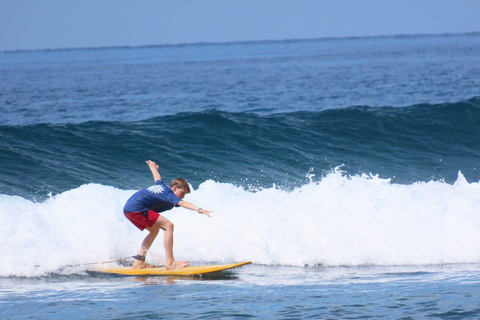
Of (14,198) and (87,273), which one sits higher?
(14,198)

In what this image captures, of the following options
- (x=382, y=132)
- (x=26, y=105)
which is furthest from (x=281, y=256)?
(x=26, y=105)

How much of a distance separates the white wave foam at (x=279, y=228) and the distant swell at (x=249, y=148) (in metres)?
3.19

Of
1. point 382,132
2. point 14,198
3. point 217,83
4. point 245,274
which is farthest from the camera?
point 217,83

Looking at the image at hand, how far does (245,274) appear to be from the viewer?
9164 mm

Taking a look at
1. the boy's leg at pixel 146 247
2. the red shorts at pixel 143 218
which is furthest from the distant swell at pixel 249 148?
the red shorts at pixel 143 218

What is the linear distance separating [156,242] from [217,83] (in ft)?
121

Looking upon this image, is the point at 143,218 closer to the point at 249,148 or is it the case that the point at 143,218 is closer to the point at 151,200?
the point at 151,200

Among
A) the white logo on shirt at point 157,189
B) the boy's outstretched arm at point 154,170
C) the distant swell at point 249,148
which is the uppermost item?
the distant swell at point 249,148

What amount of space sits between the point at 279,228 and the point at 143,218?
8.45ft

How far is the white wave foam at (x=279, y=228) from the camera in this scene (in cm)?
1007

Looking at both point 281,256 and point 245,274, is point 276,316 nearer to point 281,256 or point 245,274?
point 245,274

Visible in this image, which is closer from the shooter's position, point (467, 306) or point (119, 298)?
point (467, 306)

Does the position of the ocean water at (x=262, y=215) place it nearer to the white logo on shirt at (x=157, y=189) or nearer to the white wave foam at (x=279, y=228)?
the white wave foam at (x=279, y=228)

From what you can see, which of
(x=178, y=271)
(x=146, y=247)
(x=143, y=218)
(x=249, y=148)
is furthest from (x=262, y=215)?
(x=249, y=148)
